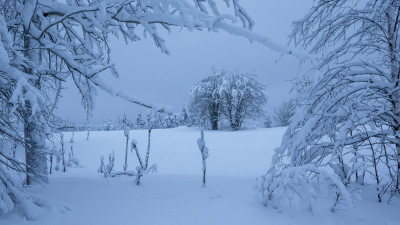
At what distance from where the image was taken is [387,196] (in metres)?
2.95

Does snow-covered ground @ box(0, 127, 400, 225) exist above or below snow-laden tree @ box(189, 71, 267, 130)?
Result: below

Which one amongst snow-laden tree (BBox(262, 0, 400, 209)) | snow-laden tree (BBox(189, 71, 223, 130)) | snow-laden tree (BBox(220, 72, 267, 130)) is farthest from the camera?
snow-laden tree (BBox(189, 71, 223, 130))

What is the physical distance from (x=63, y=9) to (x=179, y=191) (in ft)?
7.62

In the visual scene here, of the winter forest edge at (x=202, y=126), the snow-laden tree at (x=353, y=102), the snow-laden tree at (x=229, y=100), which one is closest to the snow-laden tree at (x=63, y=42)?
the winter forest edge at (x=202, y=126)

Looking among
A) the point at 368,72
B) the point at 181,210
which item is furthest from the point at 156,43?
the point at 368,72

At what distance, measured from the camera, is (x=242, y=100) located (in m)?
20.2

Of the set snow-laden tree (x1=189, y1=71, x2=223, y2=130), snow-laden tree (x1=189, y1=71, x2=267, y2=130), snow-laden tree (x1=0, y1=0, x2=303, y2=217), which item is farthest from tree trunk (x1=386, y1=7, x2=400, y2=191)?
snow-laden tree (x1=189, y1=71, x2=223, y2=130)

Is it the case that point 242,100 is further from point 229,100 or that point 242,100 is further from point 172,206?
point 172,206

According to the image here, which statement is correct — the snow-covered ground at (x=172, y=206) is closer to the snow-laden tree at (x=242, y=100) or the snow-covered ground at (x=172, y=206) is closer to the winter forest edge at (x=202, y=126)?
the winter forest edge at (x=202, y=126)

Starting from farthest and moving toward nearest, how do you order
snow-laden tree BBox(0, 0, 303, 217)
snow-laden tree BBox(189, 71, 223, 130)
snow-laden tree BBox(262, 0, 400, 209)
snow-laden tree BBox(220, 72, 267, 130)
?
snow-laden tree BBox(189, 71, 223, 130)
snow-laden tree BBox(220, 72, 267, 130)
snow-laden tree BBox(262, 0, 400, 209)
snow-laden tree BBox(0, 0, 303, 217)

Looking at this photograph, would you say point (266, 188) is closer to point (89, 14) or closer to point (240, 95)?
point (89, 14)

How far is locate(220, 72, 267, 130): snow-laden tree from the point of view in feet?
65.3

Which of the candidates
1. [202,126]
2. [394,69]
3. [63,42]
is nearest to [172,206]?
[202,126]

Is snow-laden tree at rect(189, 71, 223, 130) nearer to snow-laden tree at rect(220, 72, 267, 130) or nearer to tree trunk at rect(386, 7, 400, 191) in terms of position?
snow-laden tree at rect(220, 72, 267, 130)
